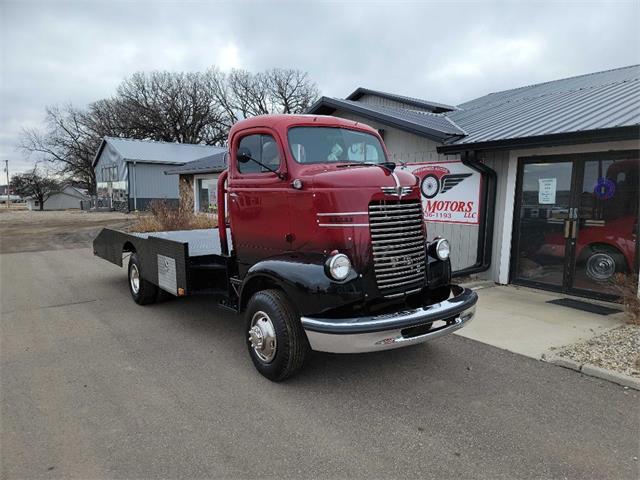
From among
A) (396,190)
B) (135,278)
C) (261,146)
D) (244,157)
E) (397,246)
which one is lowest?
(135,278)

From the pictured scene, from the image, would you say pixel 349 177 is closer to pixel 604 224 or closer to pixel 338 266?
pixel 338 266

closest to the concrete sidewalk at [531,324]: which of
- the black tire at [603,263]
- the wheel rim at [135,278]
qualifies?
the black tire at [603,263]

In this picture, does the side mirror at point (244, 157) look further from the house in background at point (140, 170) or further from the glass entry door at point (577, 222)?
the house in background at point (140, 170)

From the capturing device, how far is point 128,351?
188 inches

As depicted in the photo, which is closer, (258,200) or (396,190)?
(396,190)

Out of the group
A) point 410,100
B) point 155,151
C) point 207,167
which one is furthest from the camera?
point 155,151

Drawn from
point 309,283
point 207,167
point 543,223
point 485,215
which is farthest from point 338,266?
point 207,167

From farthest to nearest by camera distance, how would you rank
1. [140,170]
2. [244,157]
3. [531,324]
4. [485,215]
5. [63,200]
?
[63,200], [140,170], [485,215], [531,324], [244,157]

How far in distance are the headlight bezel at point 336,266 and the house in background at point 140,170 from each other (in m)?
29.1

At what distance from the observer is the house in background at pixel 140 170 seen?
32594mm

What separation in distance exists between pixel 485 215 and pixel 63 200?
60.3 m

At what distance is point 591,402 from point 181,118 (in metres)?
47.6

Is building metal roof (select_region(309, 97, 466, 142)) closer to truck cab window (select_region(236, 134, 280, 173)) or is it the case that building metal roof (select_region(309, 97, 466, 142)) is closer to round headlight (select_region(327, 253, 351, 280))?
truck cab window (select_region(236, 134, 280, 173))

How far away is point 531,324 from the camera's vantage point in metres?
5.60
